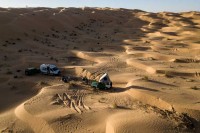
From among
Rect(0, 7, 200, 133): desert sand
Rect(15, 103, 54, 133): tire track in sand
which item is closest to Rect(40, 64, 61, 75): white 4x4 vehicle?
Rect(0, 7, 200, 133): desert sand

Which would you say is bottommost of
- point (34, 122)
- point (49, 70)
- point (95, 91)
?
point (34, 122)

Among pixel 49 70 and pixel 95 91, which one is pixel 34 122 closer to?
pixel 95 91

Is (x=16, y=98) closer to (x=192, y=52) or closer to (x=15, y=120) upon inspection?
(x=15, y=120)

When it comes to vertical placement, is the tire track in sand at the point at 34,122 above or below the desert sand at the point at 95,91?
below

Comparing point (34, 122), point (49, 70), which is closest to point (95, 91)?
point (34, 122)

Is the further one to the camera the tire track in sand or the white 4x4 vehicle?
the white 4x4 vehicle

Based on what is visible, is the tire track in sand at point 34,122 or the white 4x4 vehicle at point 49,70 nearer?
the tire track in sand at point 34,122

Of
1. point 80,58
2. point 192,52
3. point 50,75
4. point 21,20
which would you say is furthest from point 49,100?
point 21,20

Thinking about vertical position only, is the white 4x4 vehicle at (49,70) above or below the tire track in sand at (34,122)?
above

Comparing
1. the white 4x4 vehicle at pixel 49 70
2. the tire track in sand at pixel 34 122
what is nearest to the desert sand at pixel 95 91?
the tire track in sand at pixel 34 122

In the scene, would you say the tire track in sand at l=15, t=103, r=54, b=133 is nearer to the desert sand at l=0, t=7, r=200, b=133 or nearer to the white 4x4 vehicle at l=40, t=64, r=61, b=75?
the desert sand at l=0, t=7, r=200, b=133

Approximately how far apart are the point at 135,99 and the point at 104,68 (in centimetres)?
745

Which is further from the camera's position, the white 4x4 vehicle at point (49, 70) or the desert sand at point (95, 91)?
the white 4x4 vehicle at point (49, 70)

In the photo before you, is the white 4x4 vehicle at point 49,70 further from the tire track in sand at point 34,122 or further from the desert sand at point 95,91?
the tire track in sand at point 34,122
